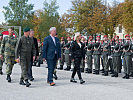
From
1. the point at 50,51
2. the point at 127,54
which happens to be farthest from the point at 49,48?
the point at 127,54

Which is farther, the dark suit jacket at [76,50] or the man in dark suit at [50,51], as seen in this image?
the dark suit jacket at [76,50]

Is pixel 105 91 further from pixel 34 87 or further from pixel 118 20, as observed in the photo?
pixel 118 20

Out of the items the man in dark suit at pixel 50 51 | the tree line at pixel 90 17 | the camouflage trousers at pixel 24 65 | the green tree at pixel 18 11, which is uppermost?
the green tree at pixel 18 11

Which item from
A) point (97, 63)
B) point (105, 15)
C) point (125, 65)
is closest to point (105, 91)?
point (125, 65)

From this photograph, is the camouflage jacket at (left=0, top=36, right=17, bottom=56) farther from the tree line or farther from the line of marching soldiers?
the tree line

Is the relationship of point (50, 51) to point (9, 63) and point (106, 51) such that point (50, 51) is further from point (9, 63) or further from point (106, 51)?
point (106, 51)

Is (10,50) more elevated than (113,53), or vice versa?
(113,53)

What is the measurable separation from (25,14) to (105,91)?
6031 centimetres

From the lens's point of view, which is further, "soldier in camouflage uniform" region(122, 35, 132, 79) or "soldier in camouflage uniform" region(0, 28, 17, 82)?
"soldier in camouflage uniform" region(122, 35, 132, 79)

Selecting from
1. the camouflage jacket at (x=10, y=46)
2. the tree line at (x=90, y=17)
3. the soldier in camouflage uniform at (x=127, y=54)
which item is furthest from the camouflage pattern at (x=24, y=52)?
the tree line at (x=90, y=17)

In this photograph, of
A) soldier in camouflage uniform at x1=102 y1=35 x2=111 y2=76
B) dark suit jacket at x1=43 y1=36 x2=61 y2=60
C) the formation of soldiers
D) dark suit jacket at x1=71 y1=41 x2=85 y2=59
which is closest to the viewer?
the formation of soldiers

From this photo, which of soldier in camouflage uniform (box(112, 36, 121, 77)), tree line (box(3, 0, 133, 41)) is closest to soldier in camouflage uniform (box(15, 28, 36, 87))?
soldier in camouflage uniform (box(112, 36, 121, 77))

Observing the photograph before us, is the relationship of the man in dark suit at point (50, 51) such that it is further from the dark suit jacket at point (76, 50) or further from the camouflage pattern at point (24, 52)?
the dark suit jacket at point (76, 50)

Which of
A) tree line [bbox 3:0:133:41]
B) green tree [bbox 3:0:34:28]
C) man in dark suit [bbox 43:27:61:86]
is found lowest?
Result: man in dark suit [bbox 43:27:61:86]
